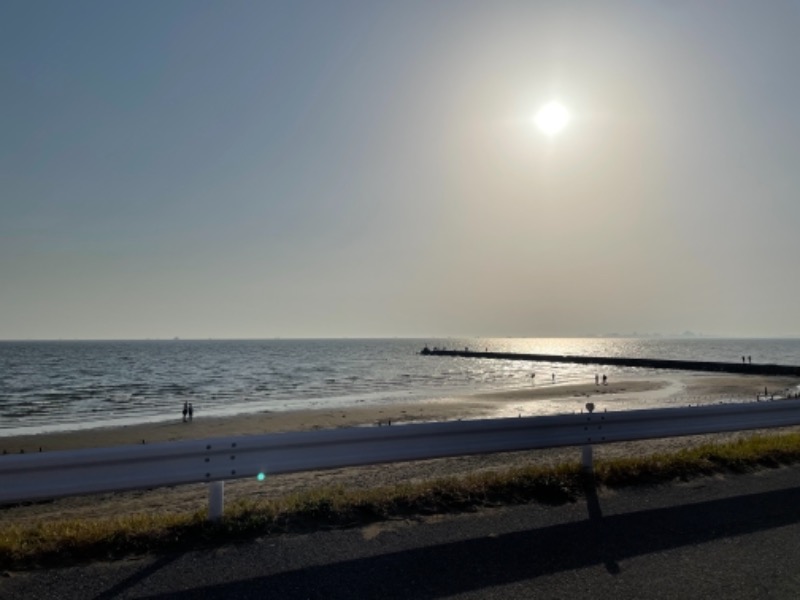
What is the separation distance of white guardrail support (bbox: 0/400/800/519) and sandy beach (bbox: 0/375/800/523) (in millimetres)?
1918

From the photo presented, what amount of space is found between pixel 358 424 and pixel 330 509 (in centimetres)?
2154

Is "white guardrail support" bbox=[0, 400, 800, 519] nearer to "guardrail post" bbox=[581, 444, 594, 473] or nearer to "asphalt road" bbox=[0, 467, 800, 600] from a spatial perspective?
"guardrail post" bbox=[581, 444, 594, 473]

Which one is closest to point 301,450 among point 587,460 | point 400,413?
point 587,460

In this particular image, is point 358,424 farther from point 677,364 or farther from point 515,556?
point 677,364

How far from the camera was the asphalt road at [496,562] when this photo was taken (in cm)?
409

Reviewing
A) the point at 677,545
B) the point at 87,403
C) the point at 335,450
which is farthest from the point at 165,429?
the point at 677,545

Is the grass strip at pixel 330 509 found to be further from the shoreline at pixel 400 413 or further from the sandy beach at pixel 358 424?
the shoreline at pixel 400 413

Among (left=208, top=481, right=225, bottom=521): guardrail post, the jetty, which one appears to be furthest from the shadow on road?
the jetty

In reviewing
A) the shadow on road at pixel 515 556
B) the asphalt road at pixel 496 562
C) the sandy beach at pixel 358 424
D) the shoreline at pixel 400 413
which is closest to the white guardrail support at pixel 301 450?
the asphalt road at pixel 496 562

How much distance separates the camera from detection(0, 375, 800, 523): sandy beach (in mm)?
13148

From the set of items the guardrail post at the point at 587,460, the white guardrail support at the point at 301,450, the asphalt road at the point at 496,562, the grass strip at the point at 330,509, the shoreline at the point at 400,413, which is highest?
the white guardrail support at the point at 301,450

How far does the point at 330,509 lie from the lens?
587 cm

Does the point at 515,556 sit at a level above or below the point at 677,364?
above

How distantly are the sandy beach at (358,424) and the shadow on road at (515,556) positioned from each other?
3220mm
